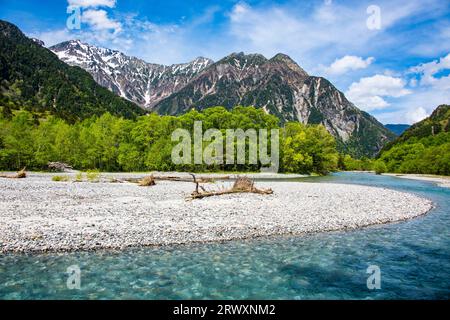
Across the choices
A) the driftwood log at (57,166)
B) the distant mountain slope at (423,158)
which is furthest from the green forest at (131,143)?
the distant mountain slope at (423,158)

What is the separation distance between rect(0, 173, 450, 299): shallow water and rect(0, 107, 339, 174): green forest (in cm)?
6639

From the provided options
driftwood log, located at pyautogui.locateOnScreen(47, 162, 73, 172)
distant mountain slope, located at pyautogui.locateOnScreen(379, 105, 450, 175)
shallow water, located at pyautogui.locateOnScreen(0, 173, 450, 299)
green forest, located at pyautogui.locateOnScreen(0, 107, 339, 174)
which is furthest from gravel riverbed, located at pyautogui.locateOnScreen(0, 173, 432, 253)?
distant mountain slope, located at pyautogui.locateOnScreen(379, 105, 450, 175)

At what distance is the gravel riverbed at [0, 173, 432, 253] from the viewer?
15.0 metres

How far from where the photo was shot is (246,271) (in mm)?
11906

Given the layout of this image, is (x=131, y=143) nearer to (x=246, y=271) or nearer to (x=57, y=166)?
(x=57, y=166)

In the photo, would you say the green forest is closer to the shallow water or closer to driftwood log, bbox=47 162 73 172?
driftwood log, bbox=47 162 73 172

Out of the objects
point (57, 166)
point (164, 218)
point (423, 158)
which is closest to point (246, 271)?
point (164, 218)

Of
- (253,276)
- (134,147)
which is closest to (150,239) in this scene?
(253,276)

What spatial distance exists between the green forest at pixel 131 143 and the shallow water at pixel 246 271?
6639 centimetres

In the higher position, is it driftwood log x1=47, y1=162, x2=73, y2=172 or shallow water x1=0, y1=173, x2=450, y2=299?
driftwood log x1=47, y1=162, x2=73, y2=172

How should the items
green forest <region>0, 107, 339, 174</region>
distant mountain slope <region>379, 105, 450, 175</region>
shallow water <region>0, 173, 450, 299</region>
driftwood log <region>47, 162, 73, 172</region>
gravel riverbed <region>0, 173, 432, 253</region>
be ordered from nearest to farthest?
shallow water <region>0, 173, 450, 299</region>, gravel riverbed <region>0, 173, 432, 253</region>, green forest <region>0, 107, 339, 174</region>, driftwood log <region>47, 162, 73, 172</region>, distant mountain slope <region>379, 105, 450, 175</region>
